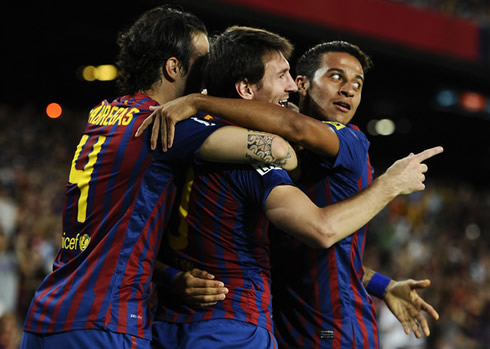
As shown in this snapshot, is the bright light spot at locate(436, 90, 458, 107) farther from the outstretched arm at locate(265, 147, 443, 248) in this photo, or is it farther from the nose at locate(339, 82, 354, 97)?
the outstretched arm at locate(265, 147, 443, 248)

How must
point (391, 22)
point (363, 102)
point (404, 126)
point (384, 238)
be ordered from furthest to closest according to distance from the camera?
1. point (404, 126)
2. point (363, 102)
3. point (384, 238)
4. point (391, 22)

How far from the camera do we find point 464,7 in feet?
45.6

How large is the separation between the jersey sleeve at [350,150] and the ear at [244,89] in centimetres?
35

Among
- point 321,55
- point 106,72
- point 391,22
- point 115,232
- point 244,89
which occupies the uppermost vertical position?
point 391,22

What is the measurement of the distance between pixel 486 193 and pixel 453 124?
2.12m

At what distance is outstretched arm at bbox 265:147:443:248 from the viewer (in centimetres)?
244

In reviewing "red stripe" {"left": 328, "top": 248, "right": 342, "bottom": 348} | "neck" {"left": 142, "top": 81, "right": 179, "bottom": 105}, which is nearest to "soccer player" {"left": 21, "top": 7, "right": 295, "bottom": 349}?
"neck" {"left": 142, "top": 81, "right": 179, "bottom": 105}

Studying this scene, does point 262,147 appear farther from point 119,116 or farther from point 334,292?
point 334,292

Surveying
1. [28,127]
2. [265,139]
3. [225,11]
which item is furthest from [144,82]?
[28,127]

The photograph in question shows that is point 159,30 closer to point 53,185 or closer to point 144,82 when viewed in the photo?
point 144,82

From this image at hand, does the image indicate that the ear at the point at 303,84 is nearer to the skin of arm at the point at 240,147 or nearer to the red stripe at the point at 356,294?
the red stripe at the point at 356,294

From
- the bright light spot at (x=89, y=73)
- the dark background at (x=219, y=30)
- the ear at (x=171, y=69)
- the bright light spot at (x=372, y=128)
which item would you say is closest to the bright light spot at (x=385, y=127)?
the bright light spot at (x=372, y=128)

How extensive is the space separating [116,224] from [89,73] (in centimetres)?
1295

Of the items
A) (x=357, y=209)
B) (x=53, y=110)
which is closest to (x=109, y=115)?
(x=357, y=209)
